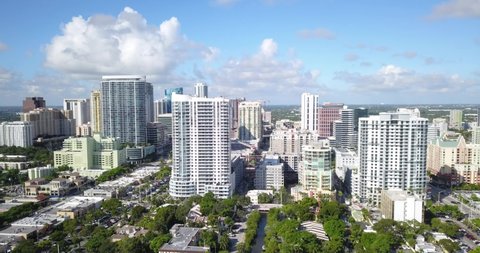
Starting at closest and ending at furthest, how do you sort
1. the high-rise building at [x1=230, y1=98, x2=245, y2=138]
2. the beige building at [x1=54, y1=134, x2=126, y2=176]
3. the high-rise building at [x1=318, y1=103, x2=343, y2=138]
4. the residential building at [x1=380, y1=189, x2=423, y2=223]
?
the residential building at [x1=380, y1=189, x2=423, y2=223]
the beige building at [x1=54, y1=134, x2=126, y2=176]
the high-rise building at [x1=318, y1=103, x2=343, y2=138]
the high-rise building at [x1=230, y1=98, x2=245, y2=138]

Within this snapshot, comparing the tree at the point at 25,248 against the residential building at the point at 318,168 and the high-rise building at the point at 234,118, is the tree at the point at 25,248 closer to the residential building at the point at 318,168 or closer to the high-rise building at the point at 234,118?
the residential building at the point at 318,168

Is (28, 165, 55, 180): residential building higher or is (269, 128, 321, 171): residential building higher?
(269, 128, 321, 171): residential building

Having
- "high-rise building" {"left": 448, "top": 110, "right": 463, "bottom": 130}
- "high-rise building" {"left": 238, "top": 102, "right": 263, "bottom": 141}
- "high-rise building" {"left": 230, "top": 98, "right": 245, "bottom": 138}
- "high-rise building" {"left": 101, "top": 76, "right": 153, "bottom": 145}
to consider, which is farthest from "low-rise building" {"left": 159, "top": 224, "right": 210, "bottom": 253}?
"high-rise building" {"left": 448, "top": 110, "right": 463, "bottom": 130}

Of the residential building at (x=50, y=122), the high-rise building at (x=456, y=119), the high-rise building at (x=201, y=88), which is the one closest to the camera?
the residential building at (x=50, y=122)

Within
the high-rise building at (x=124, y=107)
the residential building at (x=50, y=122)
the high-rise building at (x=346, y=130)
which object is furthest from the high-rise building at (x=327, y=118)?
the residential building at (x=50, y=122)

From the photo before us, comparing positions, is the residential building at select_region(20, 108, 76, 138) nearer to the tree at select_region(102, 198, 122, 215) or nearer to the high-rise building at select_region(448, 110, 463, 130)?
the tree at select_region(102, 198, 122, 215)

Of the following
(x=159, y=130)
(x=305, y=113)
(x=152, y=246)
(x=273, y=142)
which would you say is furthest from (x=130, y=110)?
(x=152, y=246)

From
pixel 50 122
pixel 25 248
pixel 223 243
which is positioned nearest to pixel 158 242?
pixel 223 243
